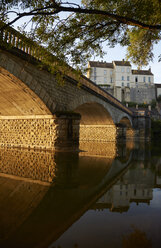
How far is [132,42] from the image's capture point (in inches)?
305

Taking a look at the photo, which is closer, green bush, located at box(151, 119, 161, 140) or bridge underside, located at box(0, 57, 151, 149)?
bridge underside, located at box(0, 57, 151, 149)

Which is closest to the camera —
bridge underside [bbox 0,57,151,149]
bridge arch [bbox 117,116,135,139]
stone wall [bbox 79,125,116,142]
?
bridge underside [bbox 0,57,151,149]

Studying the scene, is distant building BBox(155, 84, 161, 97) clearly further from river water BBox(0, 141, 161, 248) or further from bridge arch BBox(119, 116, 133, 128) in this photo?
river water BBox(0, 141, 161, 248)

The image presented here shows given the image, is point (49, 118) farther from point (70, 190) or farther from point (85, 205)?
point (85, 205)

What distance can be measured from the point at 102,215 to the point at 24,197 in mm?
1370

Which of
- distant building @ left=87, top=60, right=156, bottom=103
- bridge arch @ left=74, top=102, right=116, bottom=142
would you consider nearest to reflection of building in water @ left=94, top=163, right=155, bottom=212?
bridge arch @ left=74, top=102, right=116, bottom=142

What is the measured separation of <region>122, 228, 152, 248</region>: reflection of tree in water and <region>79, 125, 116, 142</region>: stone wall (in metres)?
22.4

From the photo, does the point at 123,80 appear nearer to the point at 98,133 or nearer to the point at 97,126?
the point at 97,126

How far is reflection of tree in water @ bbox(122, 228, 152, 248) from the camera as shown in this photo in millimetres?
1820

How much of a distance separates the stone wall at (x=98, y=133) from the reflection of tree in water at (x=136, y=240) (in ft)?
73.5

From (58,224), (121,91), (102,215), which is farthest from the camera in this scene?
(121,91)

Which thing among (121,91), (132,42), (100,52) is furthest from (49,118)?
(121,91)

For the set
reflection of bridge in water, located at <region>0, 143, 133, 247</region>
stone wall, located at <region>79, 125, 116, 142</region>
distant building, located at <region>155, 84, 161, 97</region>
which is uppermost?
distant building, located at <region>155, 84, 161, 97</region>

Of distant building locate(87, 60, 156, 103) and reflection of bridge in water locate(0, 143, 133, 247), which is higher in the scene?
distant building locate(87, 60, 156, 103)
